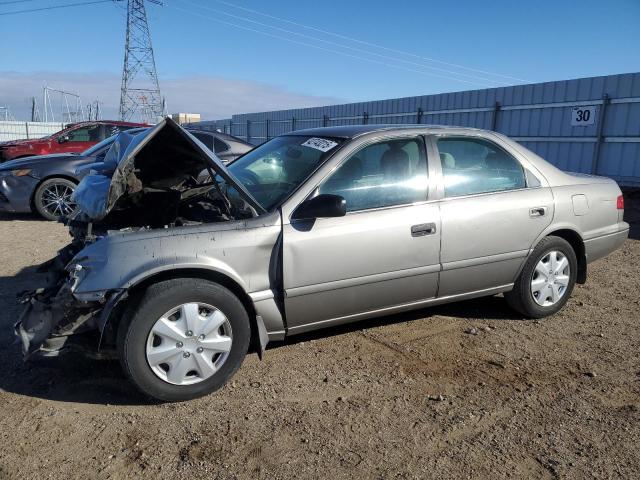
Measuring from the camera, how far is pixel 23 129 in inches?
1034

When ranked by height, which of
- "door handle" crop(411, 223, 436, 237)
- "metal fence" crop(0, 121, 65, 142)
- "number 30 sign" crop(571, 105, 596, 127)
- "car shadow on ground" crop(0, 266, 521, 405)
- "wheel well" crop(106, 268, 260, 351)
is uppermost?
"number 30 sign" crop(571, 105, 596, 127)

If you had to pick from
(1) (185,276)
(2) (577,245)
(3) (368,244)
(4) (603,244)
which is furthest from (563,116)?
(1) (185,276)

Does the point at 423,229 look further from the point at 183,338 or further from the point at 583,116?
the point at 583,116

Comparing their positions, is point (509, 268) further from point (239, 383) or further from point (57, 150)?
point (57, 150)

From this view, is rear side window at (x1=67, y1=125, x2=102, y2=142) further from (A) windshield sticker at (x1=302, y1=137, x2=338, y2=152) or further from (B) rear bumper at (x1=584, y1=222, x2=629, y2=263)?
(B) rear bumper at (x1=584, y1=222, x2=629, y2=263)

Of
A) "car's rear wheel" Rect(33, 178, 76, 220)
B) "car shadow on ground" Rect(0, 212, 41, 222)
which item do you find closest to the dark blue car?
"car's rear wheel" Rect(33, 178, 76, 220)

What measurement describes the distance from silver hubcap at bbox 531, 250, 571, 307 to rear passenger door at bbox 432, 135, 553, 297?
0.82 feet

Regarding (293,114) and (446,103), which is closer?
(446,103)

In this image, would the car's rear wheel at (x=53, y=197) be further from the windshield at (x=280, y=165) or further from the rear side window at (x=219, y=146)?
the windshield at (x=280, y=165)

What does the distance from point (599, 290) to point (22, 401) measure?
5150 millimetres

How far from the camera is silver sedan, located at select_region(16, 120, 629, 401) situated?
2.97 metres

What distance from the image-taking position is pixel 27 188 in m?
8.30

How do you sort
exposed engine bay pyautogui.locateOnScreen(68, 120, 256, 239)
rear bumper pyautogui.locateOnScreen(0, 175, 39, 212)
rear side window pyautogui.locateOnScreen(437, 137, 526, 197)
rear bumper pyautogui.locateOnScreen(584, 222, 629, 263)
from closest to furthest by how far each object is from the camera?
exposed engine bay pyautogui.locateOnScreen(68, 120, 256, 239) < rear side window pyautogui.locateOnScreen(437, 137, 526, 197) < rear bumper pyautogui.locateOnScreen(584, 222, 629, 263) < rear bumper pyautogui.locateOnScreen(0, 175, 39, 212)

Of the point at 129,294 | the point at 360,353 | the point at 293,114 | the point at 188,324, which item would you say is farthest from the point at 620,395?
the point at 293,114
